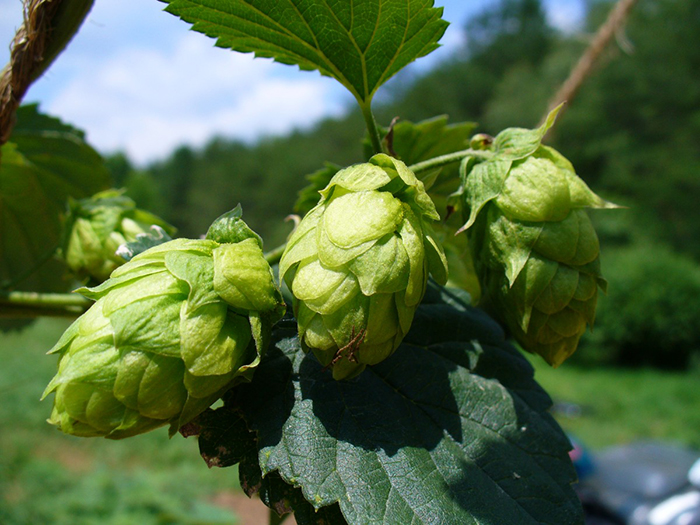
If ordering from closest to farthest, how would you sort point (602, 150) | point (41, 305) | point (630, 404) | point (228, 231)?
point (228, 231), point (41, 305), point (630, 404), point (602, 150)

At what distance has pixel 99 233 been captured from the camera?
1.26m

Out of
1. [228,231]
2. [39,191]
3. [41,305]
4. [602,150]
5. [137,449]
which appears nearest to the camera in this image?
[228,231]

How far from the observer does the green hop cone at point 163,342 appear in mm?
684

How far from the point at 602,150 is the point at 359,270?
A: 2540 cm

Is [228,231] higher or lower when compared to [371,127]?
lower

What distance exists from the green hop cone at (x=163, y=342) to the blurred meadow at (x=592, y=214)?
0.68 metres

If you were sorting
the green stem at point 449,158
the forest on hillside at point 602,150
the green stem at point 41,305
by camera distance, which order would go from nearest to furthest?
1. the green stem at point 449,158
2. the green stem at point 41,305
3. the forest on hillside at point 602,150

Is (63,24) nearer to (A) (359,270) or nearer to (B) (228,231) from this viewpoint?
(B) (228,231)

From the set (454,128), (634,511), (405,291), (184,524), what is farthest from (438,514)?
(634,511)

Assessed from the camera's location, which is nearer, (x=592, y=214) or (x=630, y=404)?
(x=630, y=404)

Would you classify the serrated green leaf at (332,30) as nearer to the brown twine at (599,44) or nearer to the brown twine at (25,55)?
the brown twine at (25,55)

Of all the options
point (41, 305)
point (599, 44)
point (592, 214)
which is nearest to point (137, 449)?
point (41, 305)

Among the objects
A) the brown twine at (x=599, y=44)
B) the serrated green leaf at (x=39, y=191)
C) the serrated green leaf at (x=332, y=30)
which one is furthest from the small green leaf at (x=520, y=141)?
the brown twine at (x=599, y=44)

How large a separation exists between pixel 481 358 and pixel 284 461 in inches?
16.4
